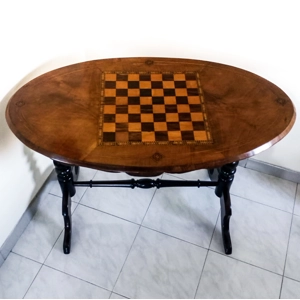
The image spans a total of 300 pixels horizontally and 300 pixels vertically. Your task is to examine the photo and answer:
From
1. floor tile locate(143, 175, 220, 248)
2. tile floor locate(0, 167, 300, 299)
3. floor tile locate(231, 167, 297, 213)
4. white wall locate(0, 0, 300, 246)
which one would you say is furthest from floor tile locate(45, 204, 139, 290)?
floor tile locate(231, 167, 297, 213)

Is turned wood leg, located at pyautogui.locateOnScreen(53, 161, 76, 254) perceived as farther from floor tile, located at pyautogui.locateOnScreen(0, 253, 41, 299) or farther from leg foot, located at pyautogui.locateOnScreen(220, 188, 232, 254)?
leg foot, located at pyautogui.locateOnScreen(220, 188, 232, 254)

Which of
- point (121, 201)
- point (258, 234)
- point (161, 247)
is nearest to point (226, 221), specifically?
point (258, 234)

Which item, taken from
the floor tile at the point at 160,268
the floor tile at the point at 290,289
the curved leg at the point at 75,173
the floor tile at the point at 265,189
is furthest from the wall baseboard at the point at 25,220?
the floor tile at the point at 290,289

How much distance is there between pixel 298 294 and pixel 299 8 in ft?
3.76

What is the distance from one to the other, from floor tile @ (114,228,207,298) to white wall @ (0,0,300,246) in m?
0.57

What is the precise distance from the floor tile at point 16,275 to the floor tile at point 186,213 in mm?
545

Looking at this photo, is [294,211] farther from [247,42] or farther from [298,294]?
[247,42]

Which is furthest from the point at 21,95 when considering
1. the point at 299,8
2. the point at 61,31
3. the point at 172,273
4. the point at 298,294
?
the point at 298,294

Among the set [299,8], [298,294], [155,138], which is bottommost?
[298,294]

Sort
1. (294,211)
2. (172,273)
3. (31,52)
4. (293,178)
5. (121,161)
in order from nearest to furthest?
(121,161), (31,52), (172,273), (294,211), (293,178)

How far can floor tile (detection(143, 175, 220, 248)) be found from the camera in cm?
161

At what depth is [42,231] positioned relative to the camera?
161 cm

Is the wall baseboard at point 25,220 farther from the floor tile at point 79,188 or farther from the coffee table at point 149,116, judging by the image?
the coffee table at point 149,116

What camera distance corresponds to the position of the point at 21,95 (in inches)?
47.9
